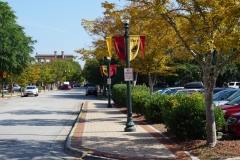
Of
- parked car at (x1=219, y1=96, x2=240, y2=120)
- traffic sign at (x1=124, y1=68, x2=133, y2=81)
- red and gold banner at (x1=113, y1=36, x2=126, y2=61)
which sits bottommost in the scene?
parked car at (x1=219, y1=96, x2=240, y2=120)

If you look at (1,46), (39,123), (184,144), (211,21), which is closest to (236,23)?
(211,21)

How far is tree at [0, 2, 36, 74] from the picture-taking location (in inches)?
1652

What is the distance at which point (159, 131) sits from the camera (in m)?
13.2

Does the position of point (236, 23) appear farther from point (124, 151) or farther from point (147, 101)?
point (147, 101)

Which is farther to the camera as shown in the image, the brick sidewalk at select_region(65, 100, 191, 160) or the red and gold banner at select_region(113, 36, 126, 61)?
the red and gold banner at select_region(113, 36, 126, 61)

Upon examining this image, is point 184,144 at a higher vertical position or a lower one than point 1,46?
lower

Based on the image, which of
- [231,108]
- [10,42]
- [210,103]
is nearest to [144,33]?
[231,108]

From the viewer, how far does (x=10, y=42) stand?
139 ft

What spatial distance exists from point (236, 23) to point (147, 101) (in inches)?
333

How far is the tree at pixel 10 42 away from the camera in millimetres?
41969

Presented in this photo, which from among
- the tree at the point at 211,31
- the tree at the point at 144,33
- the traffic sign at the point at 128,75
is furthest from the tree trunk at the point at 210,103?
the traffic sign at the point at 128,75

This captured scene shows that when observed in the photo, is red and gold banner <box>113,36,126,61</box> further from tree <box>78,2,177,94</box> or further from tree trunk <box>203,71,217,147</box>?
tree trunk <box>203,71,217,147</box>

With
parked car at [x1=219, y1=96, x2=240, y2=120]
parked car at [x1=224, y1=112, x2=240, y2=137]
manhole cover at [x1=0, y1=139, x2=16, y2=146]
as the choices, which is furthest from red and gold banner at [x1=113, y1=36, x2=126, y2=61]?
parked car at [x1=224, y1=112, x2=240, y2=137]

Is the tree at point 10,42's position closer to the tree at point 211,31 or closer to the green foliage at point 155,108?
the green foliage at point 155,108
